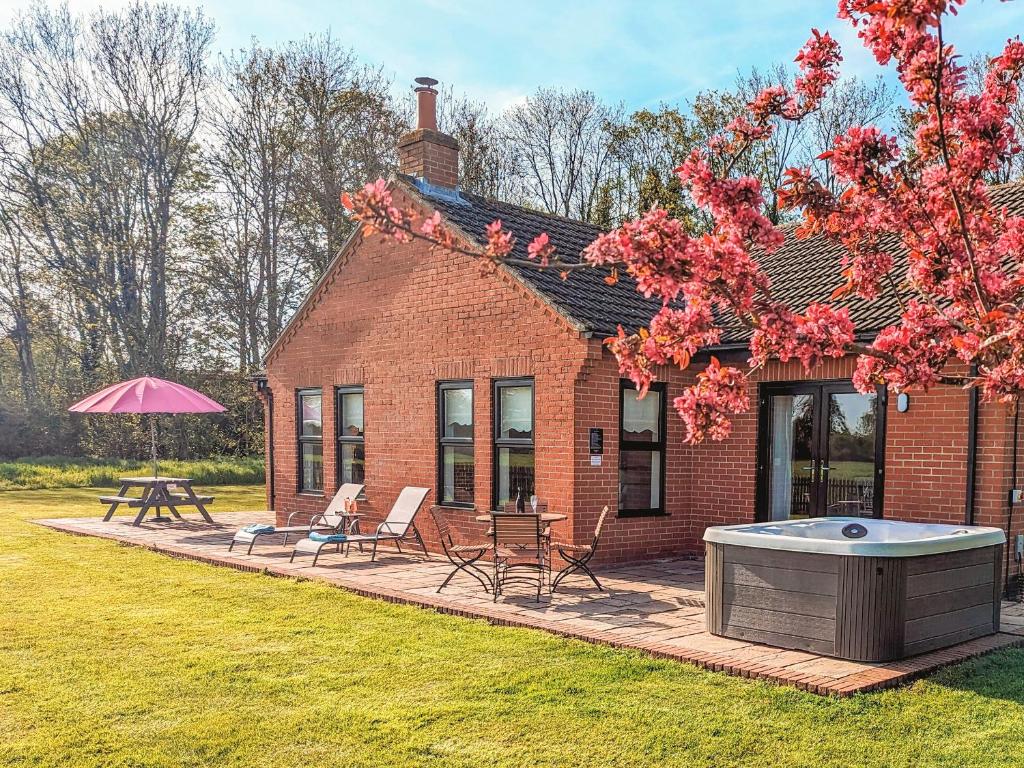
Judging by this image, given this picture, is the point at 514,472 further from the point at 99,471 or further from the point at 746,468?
the point at 99,471

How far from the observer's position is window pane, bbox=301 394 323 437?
590 inches

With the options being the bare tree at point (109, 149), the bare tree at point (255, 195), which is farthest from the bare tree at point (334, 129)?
the bare tree at point (109, 149)

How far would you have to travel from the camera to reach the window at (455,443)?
40.4ft

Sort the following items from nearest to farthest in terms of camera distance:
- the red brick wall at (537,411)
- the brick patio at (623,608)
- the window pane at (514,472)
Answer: the brick patio at (623,608)
the red brick wall at (537,411)
the window pane at (514,472)

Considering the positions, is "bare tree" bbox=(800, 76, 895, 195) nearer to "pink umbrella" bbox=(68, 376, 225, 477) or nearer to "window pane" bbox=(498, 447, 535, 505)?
"window pane" bbox=(498, 447, 535, 505)

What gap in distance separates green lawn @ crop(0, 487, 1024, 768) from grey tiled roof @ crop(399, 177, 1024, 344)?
464 cm

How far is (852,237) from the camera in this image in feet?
18.1

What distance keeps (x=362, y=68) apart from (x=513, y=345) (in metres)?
19.6

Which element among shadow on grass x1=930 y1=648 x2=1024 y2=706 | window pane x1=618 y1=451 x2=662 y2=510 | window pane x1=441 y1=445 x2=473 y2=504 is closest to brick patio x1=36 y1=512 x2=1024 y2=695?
shadow on grass x1=930 y1=648 x2=1024 y2=706

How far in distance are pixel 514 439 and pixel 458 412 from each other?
1145mm

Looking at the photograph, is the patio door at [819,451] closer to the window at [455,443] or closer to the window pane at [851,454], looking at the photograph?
the window pane at [851,454]

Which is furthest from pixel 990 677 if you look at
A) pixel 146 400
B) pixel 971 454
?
pixel 146 400

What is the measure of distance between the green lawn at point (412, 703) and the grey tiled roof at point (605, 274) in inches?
183

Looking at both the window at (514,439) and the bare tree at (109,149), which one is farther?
the bare tree at (109,149)
